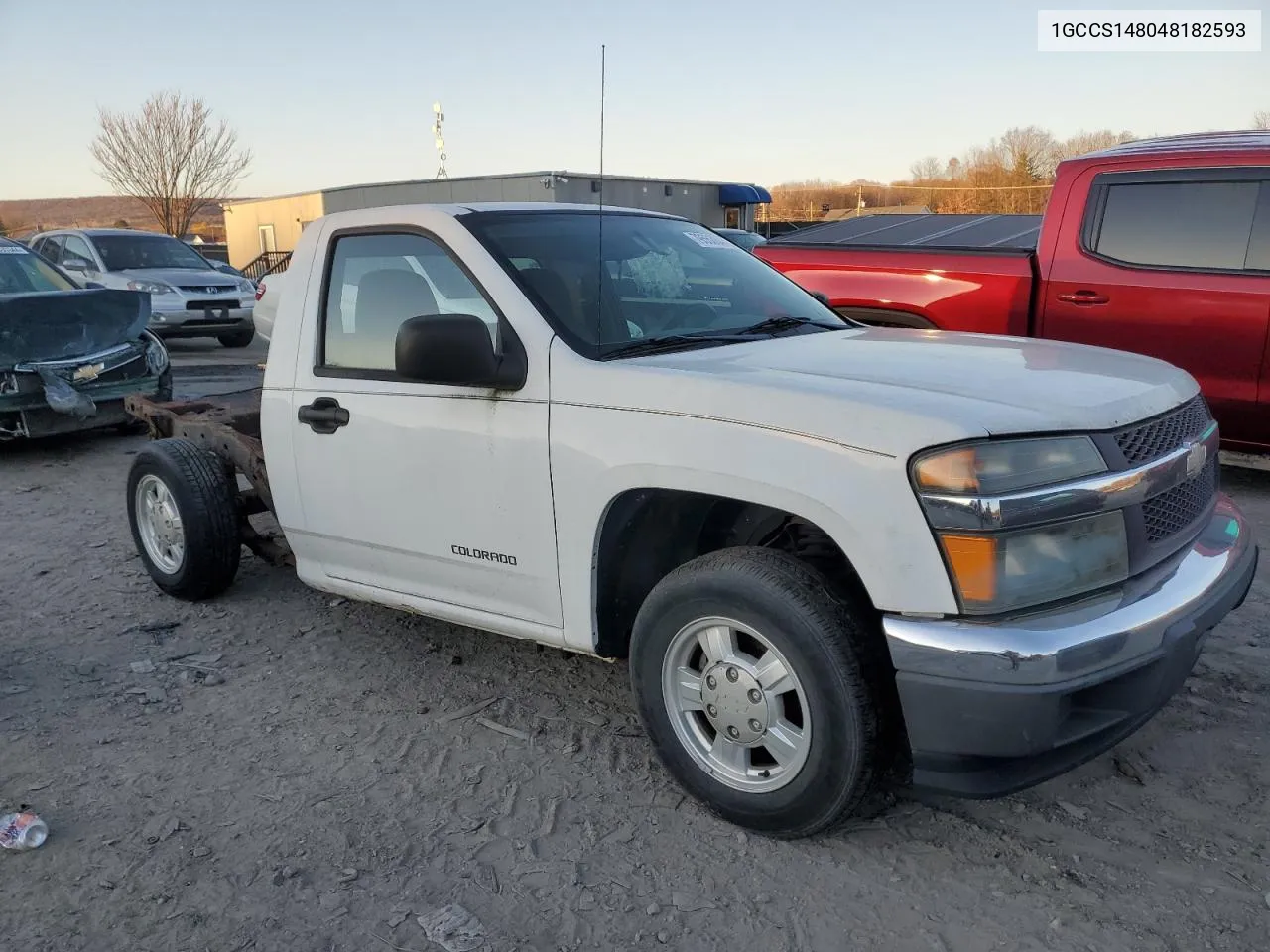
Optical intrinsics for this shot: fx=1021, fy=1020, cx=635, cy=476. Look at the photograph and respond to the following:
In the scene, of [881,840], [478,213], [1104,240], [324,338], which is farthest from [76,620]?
[1104,240]

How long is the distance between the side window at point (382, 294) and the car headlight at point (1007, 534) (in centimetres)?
170

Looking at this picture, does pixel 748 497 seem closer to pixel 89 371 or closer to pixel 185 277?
pixel 89 371

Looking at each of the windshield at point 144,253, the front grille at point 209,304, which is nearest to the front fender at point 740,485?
the front grille at point 209,304

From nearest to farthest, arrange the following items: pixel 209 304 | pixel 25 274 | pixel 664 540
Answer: pixel 664 540 → pixel 25 274 → pixel 209 304

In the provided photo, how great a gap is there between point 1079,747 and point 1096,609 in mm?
346

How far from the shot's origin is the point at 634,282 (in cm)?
366

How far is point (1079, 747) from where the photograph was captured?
2484 mm

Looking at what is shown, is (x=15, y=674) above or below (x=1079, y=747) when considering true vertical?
below

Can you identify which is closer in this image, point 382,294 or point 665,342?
point 665,342

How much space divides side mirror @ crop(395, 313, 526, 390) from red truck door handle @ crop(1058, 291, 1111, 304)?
412 centimetres

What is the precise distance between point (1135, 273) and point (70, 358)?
24.9ft

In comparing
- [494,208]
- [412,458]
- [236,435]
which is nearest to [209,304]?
[236,435]

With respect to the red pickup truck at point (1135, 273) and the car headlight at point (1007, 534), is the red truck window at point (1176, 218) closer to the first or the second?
the red pickup truck at point (1135, 273)

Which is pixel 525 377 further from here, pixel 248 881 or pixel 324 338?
pixel 248 881
